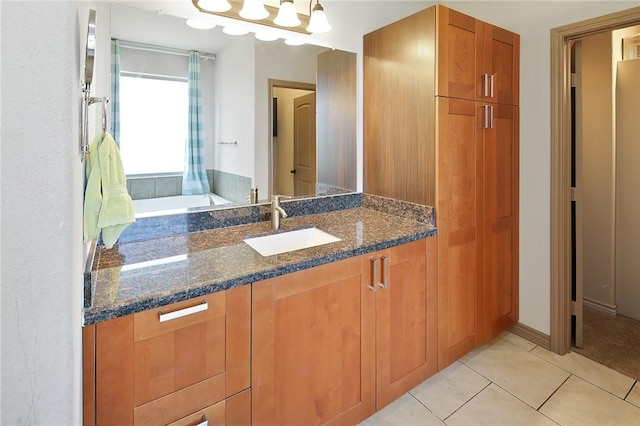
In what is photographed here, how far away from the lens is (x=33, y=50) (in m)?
0.63

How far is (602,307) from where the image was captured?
9.30ft

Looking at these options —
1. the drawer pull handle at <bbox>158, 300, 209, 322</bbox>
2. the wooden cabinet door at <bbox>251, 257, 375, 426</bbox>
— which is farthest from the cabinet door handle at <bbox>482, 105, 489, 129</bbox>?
the drawer pull handle at <bbox>158, 300, 209, 322</bbox>

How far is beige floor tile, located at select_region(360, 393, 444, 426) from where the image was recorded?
5.64ft

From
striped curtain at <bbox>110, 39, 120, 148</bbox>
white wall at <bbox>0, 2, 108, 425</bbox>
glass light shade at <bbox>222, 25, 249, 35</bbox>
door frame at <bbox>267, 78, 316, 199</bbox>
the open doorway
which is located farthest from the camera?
the open doorway

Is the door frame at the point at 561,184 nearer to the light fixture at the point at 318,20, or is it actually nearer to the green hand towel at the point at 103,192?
the light fixture at the point at 318,20

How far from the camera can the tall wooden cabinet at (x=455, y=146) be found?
1.89 meters

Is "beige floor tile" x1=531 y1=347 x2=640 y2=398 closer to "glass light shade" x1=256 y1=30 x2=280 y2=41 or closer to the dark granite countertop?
the dark granite countertop

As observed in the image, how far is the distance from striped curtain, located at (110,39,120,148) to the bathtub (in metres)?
0.29

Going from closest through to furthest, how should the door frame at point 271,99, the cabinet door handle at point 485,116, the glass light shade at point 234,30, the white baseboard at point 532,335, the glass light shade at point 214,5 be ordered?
the glass light shade at point 214,5 < the glass light shade at point 234,30 < the door frame at point 271,99 < the cabinet door handle at point 485,116 < the white baseboard at point 532,335

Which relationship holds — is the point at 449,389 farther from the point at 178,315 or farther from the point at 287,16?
the point at 287,16

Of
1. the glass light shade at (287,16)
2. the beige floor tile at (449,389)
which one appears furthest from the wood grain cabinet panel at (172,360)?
the glass light shade at (287,16)

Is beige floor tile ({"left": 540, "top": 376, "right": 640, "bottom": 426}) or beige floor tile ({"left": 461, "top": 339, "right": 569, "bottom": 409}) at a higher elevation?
beige floor tile ({"left": 461, "top": 339, "right": 569, "bottom": 409})

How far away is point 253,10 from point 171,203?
1.04 metres

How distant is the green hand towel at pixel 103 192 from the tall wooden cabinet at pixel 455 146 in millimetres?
1465
